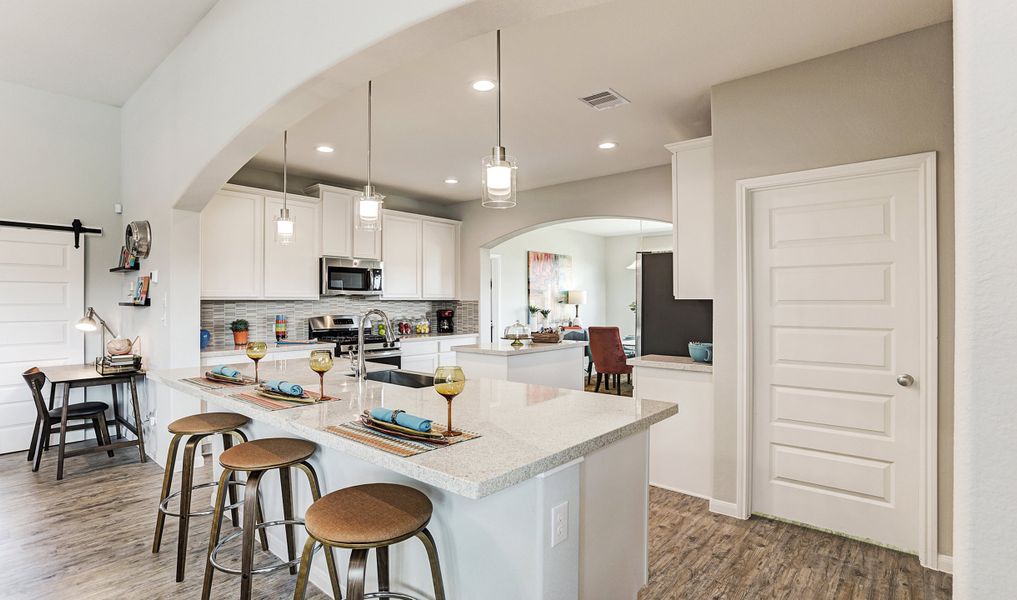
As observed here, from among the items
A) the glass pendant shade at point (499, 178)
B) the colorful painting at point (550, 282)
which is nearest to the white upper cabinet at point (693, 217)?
the glass pendant shade at point (499, 178)

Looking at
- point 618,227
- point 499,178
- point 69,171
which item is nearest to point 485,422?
point 499,178

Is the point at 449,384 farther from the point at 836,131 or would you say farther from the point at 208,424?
the point at 836,131

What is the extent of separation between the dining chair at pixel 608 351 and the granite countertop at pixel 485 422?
16.0ft

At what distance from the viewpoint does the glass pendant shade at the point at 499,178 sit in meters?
2.30

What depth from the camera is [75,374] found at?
13.1ft

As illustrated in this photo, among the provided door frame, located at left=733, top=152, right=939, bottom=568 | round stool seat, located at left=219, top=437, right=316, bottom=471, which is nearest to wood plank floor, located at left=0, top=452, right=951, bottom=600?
door frame, located at left=733, top=152, right=939, bottom=568

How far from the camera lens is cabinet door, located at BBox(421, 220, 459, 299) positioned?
668 centimetres

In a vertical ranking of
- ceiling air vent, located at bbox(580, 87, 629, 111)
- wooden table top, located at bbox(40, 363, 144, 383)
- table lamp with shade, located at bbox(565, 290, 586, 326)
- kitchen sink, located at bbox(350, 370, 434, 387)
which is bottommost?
wooden table top, located at bbox(40, 363, 144, 383)

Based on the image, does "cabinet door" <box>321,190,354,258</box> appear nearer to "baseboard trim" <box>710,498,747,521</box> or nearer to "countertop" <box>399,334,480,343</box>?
"countertop" <box>399,334,480,343</box>

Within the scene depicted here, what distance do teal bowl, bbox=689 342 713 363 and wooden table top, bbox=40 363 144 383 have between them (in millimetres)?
4220

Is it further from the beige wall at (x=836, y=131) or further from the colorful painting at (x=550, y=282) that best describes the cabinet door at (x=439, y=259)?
the beige wall at (x=836, y=131)

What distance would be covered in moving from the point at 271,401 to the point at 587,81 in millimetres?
2580

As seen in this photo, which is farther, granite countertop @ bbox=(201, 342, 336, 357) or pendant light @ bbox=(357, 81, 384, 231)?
granite countertop @ bbox=(201, 342, 336, 357)

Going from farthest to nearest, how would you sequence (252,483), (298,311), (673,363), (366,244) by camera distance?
(366,244) → (298,311) → (673,363) → (252,483)
